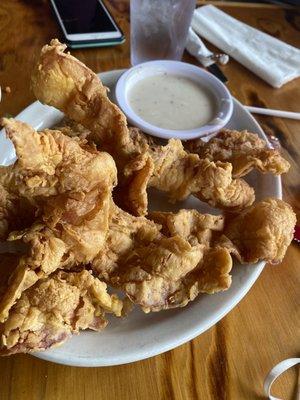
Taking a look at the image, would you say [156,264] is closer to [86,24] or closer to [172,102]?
[172,102]

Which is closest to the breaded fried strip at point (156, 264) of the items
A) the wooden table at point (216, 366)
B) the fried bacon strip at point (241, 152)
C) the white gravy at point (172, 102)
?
the wooden table at point (216, 366)

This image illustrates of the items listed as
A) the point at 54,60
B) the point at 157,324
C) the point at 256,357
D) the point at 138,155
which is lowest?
the point at 256,357

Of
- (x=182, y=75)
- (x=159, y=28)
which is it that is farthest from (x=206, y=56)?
(x=182, y=75)

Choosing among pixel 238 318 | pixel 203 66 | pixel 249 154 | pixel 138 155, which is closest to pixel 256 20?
pixel 203 66

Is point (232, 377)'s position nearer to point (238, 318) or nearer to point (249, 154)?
point (238, 318)

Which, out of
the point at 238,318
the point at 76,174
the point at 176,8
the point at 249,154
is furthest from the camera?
the point at 176,8

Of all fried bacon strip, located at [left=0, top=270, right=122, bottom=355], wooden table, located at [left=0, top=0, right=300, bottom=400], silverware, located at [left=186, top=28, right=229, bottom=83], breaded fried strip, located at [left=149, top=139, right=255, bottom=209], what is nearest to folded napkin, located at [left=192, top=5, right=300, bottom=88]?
silverware, located at [left=186, top=28, right=229, bottom=83]

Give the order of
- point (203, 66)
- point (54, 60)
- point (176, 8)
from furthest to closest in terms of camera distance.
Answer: point (203, 66), point (176, 8), point (54, 60)
